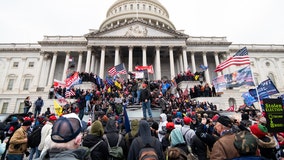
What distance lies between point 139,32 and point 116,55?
7097 millimetres

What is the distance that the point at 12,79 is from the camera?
39.5 meters

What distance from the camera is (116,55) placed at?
34.6m

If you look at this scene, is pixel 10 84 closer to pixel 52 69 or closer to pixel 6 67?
pixel 6 67

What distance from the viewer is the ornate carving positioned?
1420 inches

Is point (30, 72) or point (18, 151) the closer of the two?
point (18, 151)

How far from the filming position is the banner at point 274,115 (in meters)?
4.38

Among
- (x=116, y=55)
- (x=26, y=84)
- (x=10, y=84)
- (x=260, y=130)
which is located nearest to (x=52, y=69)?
(x=26, y=84)

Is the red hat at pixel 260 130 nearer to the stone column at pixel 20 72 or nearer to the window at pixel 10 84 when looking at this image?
the stone column at pixel 20 72

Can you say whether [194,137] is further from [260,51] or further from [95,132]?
[260,51]

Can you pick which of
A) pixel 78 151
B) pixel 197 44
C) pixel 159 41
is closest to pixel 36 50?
pixel 159 41

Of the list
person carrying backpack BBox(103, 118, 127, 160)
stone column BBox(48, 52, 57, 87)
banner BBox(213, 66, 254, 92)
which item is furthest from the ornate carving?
person carrying backpack BBox(103, 118, 127, 160)

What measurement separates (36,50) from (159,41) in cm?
2960

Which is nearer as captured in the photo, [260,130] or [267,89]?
[260,130]

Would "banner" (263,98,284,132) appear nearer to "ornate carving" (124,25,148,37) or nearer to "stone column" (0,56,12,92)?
"ornate carving" (124,25,148,37)
